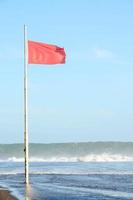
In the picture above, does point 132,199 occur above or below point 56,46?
below

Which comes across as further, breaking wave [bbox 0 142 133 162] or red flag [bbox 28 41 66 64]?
breaking wave [bbox 0 142 133 162]

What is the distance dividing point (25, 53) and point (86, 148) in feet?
287

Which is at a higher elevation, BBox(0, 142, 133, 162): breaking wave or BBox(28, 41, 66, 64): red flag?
BBox(28, 41, 66, 64): red flag

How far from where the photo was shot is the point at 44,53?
72.1ft

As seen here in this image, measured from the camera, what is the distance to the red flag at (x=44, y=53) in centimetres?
2186

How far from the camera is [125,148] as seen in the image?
108m

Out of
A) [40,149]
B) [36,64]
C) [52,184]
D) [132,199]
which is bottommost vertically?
[40,149]

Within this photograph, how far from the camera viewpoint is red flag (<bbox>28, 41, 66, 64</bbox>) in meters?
21.9

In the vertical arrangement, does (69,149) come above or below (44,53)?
below

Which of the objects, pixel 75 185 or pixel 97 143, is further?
pixel 97 143

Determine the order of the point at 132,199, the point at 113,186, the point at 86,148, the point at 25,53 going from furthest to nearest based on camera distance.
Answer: the point at 86,148 → the point at 113,186 → the point at 132,199 → the point at 25,53

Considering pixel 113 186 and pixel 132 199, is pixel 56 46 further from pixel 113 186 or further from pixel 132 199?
pixel 113 186

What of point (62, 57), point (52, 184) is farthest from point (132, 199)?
point (52, 184)

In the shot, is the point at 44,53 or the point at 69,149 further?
the point at 69,149
